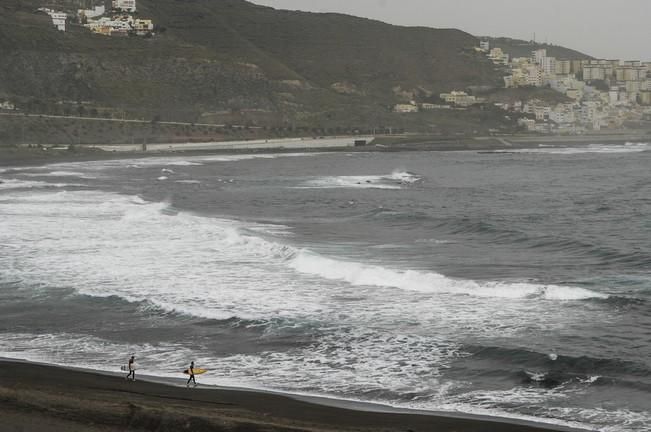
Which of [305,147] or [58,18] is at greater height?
[58,18]

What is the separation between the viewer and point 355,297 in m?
25.8

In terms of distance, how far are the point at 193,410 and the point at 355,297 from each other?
11002 millimetres

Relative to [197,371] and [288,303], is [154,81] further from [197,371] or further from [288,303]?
[197,371]

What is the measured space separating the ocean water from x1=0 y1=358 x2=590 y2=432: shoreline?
27.3 inches

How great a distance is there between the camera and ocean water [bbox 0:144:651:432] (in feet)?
60.1

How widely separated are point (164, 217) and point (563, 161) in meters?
72.5

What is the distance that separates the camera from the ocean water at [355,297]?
18.3 meters

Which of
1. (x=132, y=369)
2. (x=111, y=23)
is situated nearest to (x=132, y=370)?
(x=132, y=369)

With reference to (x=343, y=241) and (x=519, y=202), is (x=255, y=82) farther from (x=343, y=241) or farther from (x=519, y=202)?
(x=343, y=241)

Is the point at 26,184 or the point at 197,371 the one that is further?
the point at 26,184

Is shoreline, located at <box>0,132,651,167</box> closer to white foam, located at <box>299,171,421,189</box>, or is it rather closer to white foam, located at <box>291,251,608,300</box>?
white foam, located at <box>299,171,421,189</box>

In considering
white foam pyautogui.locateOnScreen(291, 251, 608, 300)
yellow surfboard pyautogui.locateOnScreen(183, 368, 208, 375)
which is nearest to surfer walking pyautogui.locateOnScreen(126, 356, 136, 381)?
yellow surfboard pyautogui.locateOnScreen(183, 368, 208, 375)

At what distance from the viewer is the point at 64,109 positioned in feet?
430

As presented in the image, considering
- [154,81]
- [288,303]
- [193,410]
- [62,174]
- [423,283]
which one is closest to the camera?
[193,410]
